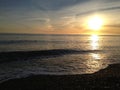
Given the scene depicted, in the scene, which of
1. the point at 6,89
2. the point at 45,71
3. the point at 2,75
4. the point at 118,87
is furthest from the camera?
the point at 45,71

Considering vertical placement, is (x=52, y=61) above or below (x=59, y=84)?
above

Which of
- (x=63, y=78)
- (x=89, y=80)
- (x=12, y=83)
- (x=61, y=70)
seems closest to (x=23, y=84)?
(x=12, y=83)

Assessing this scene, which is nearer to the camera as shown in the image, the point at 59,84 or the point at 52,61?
the point at 59,84

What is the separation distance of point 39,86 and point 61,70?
6270mm

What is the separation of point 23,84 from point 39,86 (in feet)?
4.38

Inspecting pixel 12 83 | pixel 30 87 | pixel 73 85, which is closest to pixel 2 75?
pixel 12 83

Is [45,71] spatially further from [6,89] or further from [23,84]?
[6,89]

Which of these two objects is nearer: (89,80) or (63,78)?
(89,80)

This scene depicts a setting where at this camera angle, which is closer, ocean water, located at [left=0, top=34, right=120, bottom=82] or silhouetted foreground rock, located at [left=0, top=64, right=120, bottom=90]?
silhouetted foreground rock, located at [left=0, top=64, right=120, bottom=90]

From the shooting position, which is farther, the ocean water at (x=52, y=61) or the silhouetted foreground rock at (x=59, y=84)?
the ocean water at (x=52, y=61)

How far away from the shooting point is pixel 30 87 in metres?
13.2

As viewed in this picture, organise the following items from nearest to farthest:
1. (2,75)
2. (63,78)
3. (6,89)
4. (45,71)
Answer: (6,89) < (63,78) < (2,75) < (45,71)

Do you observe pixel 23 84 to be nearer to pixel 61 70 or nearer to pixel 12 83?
pixel 12 83

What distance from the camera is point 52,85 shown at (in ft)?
44.3
